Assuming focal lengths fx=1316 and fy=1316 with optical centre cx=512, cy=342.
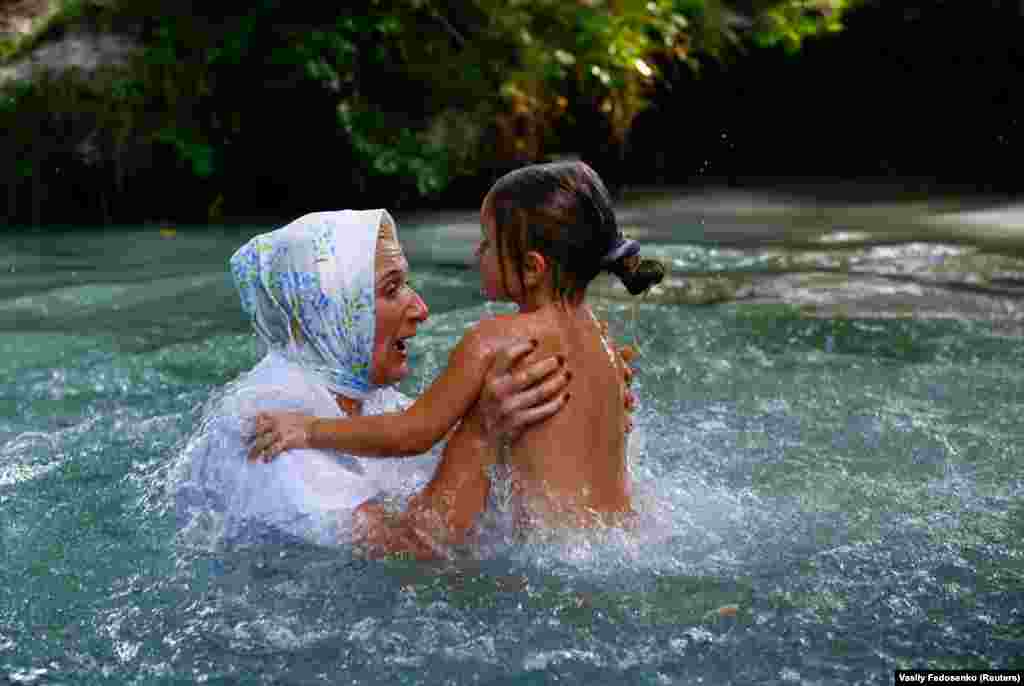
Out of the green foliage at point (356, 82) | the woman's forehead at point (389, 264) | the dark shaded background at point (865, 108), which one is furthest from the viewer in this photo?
the dark shaded background at point (865, 108)

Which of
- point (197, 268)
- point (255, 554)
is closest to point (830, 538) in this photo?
point (255, 554)

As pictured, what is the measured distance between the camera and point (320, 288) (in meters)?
3.62

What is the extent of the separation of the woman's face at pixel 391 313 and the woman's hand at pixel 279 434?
12.4 inches

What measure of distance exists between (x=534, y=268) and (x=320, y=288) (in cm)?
61

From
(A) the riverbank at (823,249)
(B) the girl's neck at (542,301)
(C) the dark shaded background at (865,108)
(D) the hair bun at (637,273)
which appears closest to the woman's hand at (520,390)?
(B) the girl's neck at (542,301)

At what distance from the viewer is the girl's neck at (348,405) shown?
380 centimetres

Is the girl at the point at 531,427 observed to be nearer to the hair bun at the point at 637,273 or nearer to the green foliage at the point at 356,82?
the hair bun at the point at 637,273

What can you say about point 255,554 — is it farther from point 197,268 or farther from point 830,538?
point 197,268

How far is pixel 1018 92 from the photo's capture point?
13.4 m

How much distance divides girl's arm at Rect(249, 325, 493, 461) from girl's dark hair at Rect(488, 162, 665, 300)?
0.24m

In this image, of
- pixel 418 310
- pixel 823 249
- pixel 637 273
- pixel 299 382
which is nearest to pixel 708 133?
pixel 823 249

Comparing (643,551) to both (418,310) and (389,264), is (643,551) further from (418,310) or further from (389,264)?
(389,264)

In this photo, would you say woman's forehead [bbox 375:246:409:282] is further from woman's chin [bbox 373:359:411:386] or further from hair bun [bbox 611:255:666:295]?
hair bun [bbox 611:255:666:295]

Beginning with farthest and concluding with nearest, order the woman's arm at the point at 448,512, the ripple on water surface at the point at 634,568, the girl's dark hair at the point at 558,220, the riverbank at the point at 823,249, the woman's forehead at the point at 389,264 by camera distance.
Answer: the riverbank at the point at 823,249, the woman's forehead at the point at 389,264, the woman's arm at the point at 448,512, the girl's dark hair at the point at 558,220, the ripple on water surface at the point at 634,568
